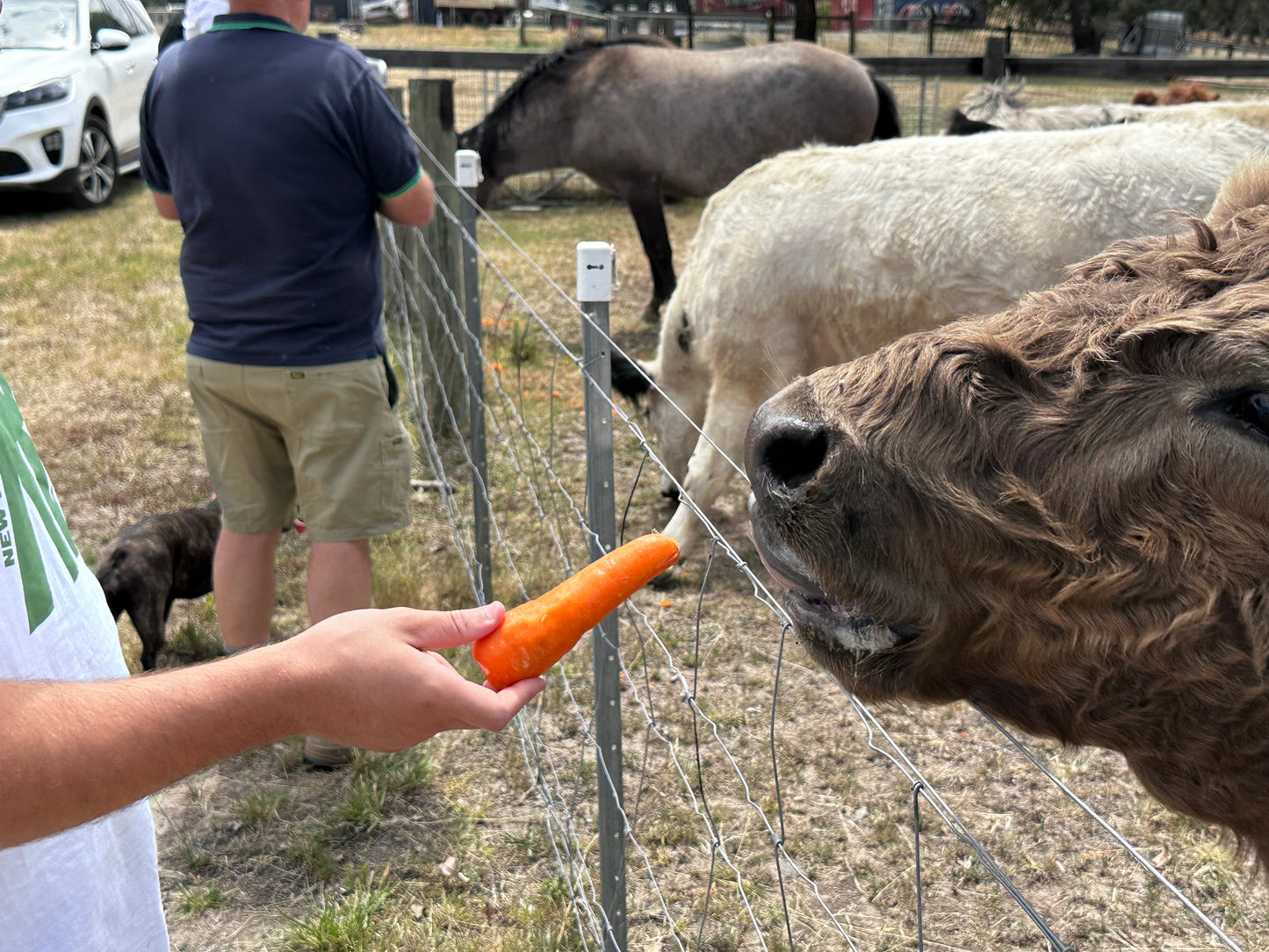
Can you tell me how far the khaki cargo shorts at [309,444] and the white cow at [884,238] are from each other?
4.60 feet

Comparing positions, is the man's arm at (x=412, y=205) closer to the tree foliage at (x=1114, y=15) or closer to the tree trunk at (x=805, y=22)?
the tree trunk at (x=805, y=22)

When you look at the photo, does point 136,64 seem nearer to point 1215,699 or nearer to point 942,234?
point 942,234

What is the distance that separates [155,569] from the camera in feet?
13.3

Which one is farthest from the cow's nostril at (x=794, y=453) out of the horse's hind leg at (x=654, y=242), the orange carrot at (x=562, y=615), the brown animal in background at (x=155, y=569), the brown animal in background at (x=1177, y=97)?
the brown animal in background at (x=1177, y=97)

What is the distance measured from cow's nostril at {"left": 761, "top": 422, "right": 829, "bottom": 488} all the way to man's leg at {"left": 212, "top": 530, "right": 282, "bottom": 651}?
2.56 meters

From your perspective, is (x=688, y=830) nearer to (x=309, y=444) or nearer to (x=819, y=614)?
(x=309, y=444)

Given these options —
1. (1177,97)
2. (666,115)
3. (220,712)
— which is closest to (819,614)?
(220,712)

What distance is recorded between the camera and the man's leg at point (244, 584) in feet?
12.1

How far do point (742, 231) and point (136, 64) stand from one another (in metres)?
9.94

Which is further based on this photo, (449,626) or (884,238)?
(884,238)

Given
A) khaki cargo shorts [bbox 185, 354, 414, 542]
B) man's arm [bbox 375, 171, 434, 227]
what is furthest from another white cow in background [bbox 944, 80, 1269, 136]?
khaki cargo shorts [bbox 185, 354, 414, 542]

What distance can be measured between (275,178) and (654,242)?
618cm

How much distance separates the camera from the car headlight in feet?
33.3

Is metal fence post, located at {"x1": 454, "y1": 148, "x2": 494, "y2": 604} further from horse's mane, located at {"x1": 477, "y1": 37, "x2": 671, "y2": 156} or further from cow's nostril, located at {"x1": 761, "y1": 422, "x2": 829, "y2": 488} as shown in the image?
horse's mane, located at {"x1": 477, "y1": 37, "x2": 671, "y2": 156}
